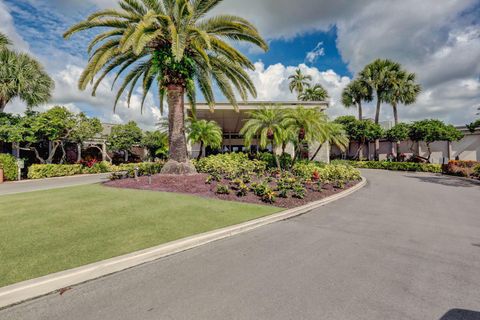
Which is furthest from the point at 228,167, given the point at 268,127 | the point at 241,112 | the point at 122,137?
the point at 122,137

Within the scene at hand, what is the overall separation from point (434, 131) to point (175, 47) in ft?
94.9

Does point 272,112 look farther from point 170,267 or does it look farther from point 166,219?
point 170,267

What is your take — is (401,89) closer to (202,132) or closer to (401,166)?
(401,166)

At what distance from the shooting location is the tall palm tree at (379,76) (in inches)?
1211

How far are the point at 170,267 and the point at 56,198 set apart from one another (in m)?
7.51

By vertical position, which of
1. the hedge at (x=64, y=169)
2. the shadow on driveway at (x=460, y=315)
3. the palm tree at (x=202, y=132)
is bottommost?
the shadow on driveway at (x=460, y=315)

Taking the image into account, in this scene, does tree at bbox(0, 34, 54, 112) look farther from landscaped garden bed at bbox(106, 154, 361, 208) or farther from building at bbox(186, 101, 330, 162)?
landscaped garden bed at bbox(106, 154, 361, 208)

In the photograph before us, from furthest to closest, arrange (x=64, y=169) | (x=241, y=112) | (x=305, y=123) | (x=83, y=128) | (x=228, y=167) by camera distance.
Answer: (x=241, y=112), (x=83, y=128), (x=64, y=169), (x=305, y=123), (x=228, y=167)

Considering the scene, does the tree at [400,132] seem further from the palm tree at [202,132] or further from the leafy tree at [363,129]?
the palm tree at [202,132]

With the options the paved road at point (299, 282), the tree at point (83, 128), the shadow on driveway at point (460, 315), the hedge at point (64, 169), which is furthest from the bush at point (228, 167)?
the tree at point (83, 128)

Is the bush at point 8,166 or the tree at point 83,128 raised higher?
the tree at point 83,128

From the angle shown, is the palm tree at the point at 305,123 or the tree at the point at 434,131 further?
the tree at the point at 434,131

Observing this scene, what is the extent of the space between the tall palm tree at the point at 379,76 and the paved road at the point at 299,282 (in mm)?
30410

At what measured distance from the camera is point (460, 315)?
9.47ft
